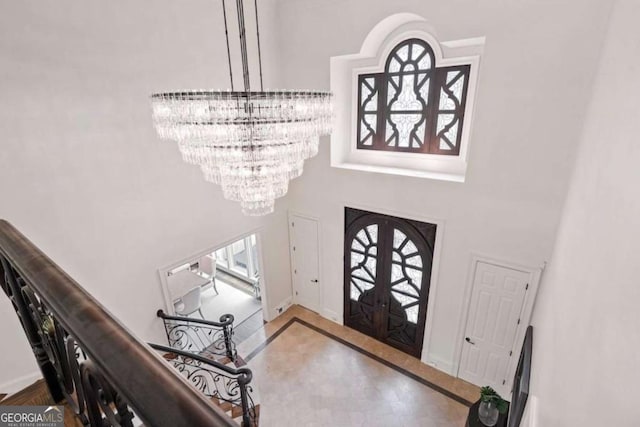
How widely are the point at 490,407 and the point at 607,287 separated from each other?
11.0 ft

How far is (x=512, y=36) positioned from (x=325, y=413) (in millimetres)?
5186

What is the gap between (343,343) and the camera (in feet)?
19.0

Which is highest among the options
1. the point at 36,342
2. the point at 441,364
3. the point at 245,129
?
the point at 245,129

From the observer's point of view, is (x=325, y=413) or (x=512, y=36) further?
(x=325, y=413)

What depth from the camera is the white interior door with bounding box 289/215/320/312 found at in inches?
232

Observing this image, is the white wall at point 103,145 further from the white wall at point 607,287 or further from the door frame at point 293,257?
the white wall at point 607,287

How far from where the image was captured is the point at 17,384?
3271 millimetres

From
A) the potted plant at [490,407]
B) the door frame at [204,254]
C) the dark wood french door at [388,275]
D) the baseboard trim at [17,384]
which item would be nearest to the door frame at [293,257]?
the dark wood french door at [388,275]

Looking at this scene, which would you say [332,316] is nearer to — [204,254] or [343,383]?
[343,383]

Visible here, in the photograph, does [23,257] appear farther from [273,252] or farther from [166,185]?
[273,252]

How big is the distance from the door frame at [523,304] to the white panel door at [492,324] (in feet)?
0.12

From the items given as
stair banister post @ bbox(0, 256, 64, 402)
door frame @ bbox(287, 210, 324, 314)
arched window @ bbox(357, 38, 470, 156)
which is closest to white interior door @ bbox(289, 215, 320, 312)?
door frame @ bbox(287, 210, 324, 314)

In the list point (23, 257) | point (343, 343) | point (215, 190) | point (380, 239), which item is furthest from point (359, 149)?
point (23, 257)

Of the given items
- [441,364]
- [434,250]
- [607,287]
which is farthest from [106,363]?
[441,364]
